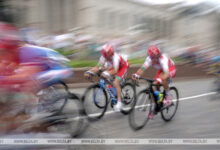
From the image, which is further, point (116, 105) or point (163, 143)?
point (116, 105)

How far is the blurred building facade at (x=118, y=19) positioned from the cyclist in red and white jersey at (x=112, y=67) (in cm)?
1049

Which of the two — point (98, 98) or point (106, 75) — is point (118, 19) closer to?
point (106, 75)

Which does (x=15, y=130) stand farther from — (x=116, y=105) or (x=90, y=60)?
(x=90, y=60)

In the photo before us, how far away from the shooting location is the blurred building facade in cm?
2348

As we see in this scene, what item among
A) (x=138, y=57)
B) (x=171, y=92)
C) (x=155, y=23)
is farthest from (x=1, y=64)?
(x=155, y=23)

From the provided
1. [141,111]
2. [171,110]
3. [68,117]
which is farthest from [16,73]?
[171,110]

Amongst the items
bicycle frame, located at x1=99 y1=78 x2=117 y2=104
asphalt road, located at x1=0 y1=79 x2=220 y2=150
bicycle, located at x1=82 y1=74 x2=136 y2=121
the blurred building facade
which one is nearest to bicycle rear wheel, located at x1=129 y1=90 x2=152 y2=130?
asphalt road, located at x1=0 y1=79 x2=220 y2=150

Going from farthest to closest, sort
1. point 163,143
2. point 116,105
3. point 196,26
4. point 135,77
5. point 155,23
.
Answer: point 196,26 < point 155,23 < point 116,105 < point 135,77 < point 163,143

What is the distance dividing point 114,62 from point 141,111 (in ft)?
5.33

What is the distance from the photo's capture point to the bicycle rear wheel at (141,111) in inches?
269

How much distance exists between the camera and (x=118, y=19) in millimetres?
34281

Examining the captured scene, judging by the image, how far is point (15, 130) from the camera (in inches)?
163

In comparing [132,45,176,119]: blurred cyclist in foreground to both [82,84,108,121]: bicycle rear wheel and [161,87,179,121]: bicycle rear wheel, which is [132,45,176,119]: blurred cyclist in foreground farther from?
[82,84,108,121]: bicycle rear wheel

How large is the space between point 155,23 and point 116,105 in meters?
41.2
